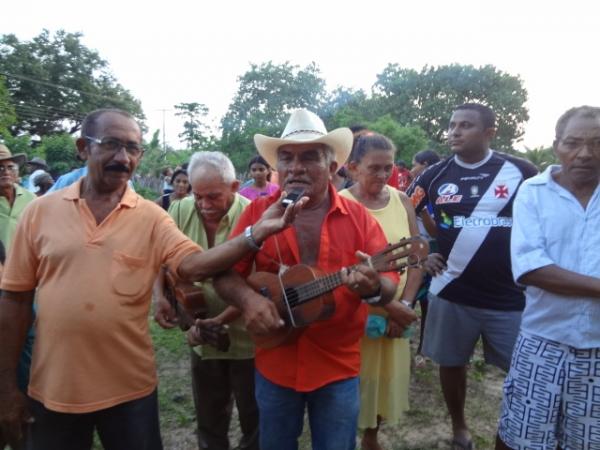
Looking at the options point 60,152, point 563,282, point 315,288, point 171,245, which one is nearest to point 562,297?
point 563,282

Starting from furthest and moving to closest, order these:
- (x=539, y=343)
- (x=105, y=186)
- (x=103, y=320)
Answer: (x=539, y=343) < (x=105, y=186) < (x=103, y=320)

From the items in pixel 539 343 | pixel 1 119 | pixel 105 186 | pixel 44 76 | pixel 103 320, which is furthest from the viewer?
pixel 44 76

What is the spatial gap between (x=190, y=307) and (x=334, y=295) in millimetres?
1045

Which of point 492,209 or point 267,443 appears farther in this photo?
point 492,209

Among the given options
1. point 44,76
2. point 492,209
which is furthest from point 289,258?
point 44,76

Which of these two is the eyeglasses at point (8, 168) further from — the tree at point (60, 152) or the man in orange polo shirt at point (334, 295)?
the tree at point (60, 152)

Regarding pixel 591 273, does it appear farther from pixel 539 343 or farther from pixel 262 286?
pixel 262 286

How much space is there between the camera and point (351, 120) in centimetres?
3200

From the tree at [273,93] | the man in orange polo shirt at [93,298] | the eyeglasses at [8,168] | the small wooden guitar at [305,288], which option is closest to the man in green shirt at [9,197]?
the eyeglasses at [8,168]

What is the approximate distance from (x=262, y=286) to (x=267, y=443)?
88 centimetres

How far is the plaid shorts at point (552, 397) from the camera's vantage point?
2242 mm

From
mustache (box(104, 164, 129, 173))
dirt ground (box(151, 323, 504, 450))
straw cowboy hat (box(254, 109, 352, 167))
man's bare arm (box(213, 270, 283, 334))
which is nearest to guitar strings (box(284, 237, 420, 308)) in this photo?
man's bare arm (box(213, 270, 283, 334))

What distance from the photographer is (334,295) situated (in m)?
2.18

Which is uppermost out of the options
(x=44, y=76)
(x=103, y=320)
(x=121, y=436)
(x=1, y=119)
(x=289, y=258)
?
(x=44, y=76)
